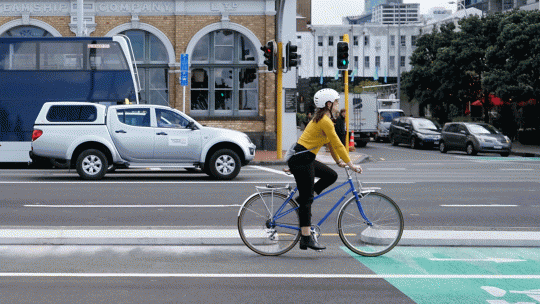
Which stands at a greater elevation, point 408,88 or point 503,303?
point 408,88

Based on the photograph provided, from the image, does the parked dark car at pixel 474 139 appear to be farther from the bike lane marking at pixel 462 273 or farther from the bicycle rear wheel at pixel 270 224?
the bicycle rear wheel at pixel 270 224

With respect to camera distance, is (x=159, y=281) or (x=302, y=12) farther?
(x=302, y=12)

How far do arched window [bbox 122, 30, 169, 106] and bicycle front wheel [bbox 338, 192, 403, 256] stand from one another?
77.1 ft

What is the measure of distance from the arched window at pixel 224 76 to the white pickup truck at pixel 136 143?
13.6m

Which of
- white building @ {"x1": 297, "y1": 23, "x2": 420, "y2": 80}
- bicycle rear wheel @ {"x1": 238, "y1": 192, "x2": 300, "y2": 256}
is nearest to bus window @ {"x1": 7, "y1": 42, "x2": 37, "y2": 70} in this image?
bicycle rear wheel @ {"x1": 238, "y1": 192, "x2": 300, "y2": 256}

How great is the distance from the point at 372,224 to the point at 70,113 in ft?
38.4

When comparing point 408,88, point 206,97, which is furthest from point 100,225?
point 408,88

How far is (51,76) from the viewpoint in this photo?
22.9 meters

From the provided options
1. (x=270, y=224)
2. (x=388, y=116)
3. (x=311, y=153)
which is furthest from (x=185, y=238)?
(x=388, y=116)

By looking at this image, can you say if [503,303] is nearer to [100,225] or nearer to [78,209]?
[100,225]

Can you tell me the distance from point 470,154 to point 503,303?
1056 inches

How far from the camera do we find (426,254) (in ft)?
25.7

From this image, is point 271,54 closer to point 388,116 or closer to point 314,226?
point 314,226

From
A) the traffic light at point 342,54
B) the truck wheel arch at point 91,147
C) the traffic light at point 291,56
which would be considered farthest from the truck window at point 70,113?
the traffic light at point 342,54
